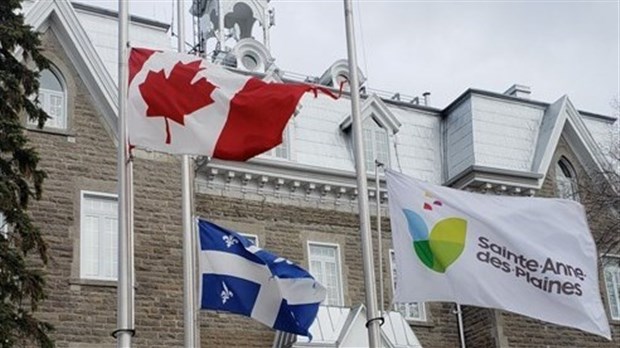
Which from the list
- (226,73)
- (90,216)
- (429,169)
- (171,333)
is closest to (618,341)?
(429,169)

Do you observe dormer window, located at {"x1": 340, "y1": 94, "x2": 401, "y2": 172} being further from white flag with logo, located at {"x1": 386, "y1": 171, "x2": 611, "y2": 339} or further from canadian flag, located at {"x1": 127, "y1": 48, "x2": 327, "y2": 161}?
canadian flag, located at {"x1": 127, "y1": 48, "x2": 327, "y2": 161}

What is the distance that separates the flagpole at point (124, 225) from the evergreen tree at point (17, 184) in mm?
3366

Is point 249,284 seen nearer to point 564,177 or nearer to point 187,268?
point 187,268

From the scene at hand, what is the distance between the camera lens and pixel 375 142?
2642cm

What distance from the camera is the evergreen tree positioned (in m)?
15.3

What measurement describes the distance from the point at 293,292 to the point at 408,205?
10.3ft

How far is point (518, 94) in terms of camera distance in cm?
3077

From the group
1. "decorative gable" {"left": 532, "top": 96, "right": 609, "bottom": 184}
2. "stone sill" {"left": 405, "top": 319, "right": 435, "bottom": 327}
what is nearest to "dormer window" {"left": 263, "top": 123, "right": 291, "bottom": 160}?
"stone sill" {"left": 405, "top": 319, "right": 435, "bottom": 327}

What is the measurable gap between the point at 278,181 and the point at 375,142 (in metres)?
3.65

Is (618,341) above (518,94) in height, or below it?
below

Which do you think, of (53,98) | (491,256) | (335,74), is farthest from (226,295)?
(335,74)

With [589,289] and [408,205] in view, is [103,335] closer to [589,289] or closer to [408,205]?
[408,205]

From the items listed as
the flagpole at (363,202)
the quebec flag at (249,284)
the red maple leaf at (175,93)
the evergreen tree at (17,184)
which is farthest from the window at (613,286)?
the red maple leaf at (175,93)

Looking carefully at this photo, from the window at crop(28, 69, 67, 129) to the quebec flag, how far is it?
6.94 metres
